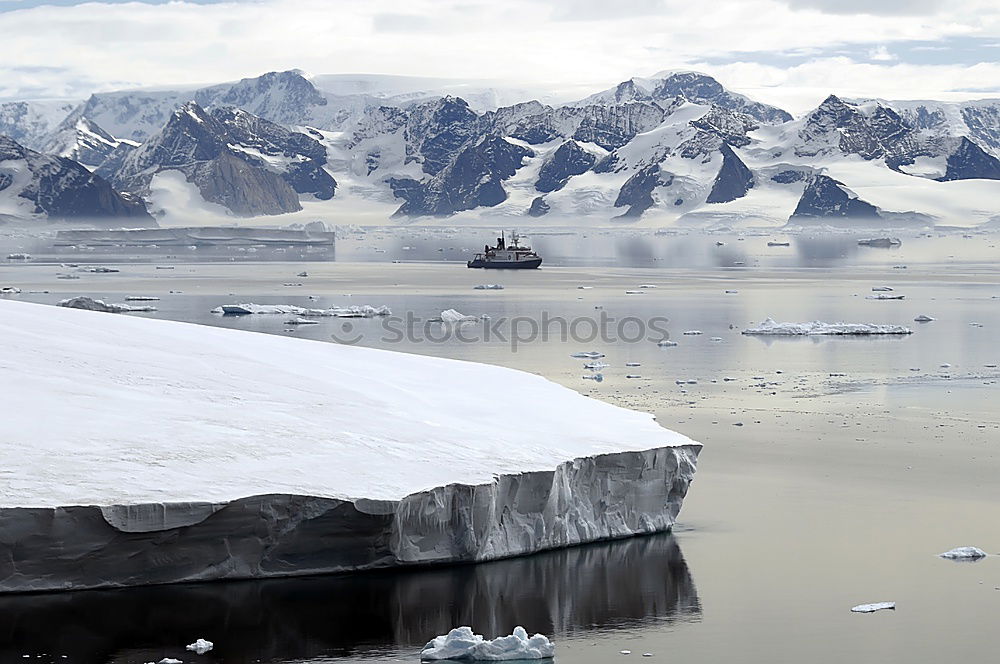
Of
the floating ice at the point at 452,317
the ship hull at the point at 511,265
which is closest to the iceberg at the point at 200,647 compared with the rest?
the floating ice at the point at 452,317

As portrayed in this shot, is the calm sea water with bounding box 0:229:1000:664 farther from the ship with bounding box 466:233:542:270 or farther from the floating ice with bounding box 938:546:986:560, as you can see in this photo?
the ship with bounding box 466:233:542:270

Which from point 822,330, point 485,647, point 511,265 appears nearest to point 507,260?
point 511,265

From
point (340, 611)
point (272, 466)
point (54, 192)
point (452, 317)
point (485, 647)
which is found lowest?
point (54, 192)

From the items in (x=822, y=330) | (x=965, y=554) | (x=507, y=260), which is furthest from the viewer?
(x=507, y=260)

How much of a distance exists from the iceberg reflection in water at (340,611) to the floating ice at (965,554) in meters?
2.19

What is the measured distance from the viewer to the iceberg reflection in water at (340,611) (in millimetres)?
9641

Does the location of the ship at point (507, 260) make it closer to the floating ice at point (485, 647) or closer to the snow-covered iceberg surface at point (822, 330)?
the snow-covered iceberg surface at point (822, 330)

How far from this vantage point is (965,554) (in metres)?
12.0

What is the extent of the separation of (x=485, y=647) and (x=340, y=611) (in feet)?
5.02

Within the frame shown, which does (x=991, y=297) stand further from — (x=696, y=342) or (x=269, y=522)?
(x=269, y=522)

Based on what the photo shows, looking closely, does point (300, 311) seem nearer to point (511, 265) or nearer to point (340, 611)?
point (340, 611)

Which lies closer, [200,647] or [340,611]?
[200,647]

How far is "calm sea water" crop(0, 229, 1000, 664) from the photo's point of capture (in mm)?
9875

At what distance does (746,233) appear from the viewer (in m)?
150
